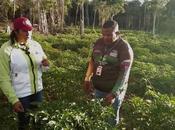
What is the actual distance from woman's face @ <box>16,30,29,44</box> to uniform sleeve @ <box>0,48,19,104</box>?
0.25 metres

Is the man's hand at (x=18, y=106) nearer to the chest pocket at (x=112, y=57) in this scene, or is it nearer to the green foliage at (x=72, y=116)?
the green foliage at (x=72, y=116)

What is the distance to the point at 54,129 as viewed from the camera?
4.08 metres

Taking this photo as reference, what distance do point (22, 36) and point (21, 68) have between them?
371 mm

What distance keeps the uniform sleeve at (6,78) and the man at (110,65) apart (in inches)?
44.4

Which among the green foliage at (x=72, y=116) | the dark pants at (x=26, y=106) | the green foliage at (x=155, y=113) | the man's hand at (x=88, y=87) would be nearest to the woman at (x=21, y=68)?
the dark pants at (x=26, y=106)

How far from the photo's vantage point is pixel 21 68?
505 cm

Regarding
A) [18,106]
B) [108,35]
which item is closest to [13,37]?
[18,106]

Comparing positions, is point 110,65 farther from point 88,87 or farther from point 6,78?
point 6,78

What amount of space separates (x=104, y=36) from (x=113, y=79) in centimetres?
59

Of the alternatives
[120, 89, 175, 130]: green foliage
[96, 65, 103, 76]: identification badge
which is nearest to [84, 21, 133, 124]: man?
[96, 65, 103, 76]: identification badge

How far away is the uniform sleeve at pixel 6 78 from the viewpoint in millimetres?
4938

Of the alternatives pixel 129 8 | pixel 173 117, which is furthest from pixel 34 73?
pixel 129 8

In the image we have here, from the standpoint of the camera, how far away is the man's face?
5410 mm

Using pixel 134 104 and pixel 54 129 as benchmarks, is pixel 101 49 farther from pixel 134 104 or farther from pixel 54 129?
pixel 54 129
